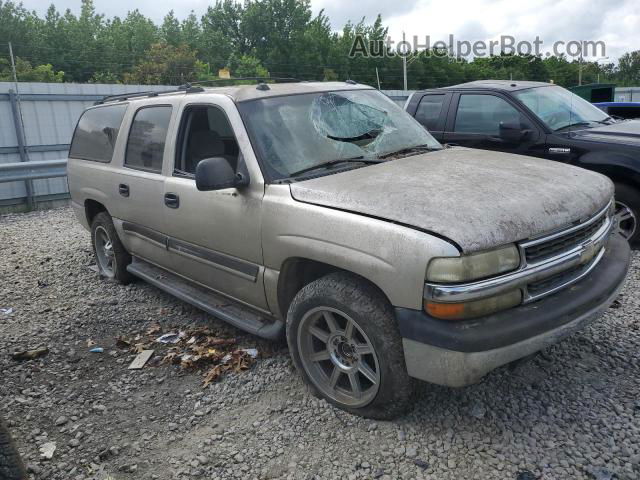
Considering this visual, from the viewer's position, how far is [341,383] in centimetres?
324

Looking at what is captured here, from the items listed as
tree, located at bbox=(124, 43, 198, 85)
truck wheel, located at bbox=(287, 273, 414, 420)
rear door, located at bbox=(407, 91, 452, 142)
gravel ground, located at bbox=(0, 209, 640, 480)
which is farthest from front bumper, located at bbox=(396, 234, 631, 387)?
tree, located at bbox=(124, 43, 198, 85)

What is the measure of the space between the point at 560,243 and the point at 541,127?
3883 millimetres

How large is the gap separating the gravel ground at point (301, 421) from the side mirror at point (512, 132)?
2.39m

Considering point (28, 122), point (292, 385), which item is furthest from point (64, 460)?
point (28, 122)

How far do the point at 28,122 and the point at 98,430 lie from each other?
32.6 ft

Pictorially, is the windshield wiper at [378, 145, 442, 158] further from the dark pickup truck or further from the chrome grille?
the dark pickup truck

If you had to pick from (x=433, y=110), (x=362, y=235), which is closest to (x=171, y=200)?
(x=362, y=235)

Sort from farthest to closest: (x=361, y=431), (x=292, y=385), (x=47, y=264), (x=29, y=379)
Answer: (x=47, y=264) < (x=29, y=379) < (x=292, y=385) < (x=361, y=431)

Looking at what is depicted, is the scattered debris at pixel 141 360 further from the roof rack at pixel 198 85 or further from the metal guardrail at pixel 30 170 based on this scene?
the metal guardrail at pixel 30 170

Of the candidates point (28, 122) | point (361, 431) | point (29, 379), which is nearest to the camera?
point (361, 431)

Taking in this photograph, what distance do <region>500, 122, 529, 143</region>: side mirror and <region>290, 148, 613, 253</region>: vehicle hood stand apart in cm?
267

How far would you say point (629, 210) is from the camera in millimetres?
5605

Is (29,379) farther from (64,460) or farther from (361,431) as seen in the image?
(361,431)

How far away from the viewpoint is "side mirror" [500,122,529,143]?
611cm
